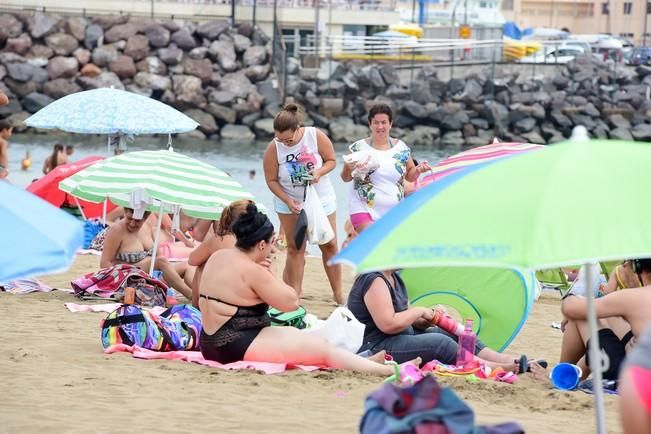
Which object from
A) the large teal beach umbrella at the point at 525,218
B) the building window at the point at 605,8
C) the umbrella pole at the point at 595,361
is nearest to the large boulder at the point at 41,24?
the umbrella pole at the point at 595,361

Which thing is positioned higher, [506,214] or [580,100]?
[506,214]

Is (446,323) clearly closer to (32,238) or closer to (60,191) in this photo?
(32,238)

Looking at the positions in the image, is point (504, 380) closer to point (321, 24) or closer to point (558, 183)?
point (558, 183)

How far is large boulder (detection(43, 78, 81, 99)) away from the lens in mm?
40656

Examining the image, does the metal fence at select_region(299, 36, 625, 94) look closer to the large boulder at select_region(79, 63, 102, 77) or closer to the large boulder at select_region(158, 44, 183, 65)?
the large boulder at select_region(158, 44, 183, 65)

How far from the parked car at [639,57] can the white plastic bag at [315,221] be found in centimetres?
4512

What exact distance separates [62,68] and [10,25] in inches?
114

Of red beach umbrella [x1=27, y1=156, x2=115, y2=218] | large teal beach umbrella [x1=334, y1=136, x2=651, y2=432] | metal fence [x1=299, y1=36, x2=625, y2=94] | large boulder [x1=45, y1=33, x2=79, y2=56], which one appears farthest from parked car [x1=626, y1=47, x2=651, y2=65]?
large teal beach umbrella [x1=334, y1=136, x2=651, y2=432]

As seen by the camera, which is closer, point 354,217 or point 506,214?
point 506,214

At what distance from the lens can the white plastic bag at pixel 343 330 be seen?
689cm

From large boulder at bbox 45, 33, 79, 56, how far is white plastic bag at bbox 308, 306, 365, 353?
37.5 meters

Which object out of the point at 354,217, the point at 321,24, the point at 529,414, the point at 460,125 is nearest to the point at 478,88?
the point at 460,125

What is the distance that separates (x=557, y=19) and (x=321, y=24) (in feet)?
134

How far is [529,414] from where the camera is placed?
6125mm
